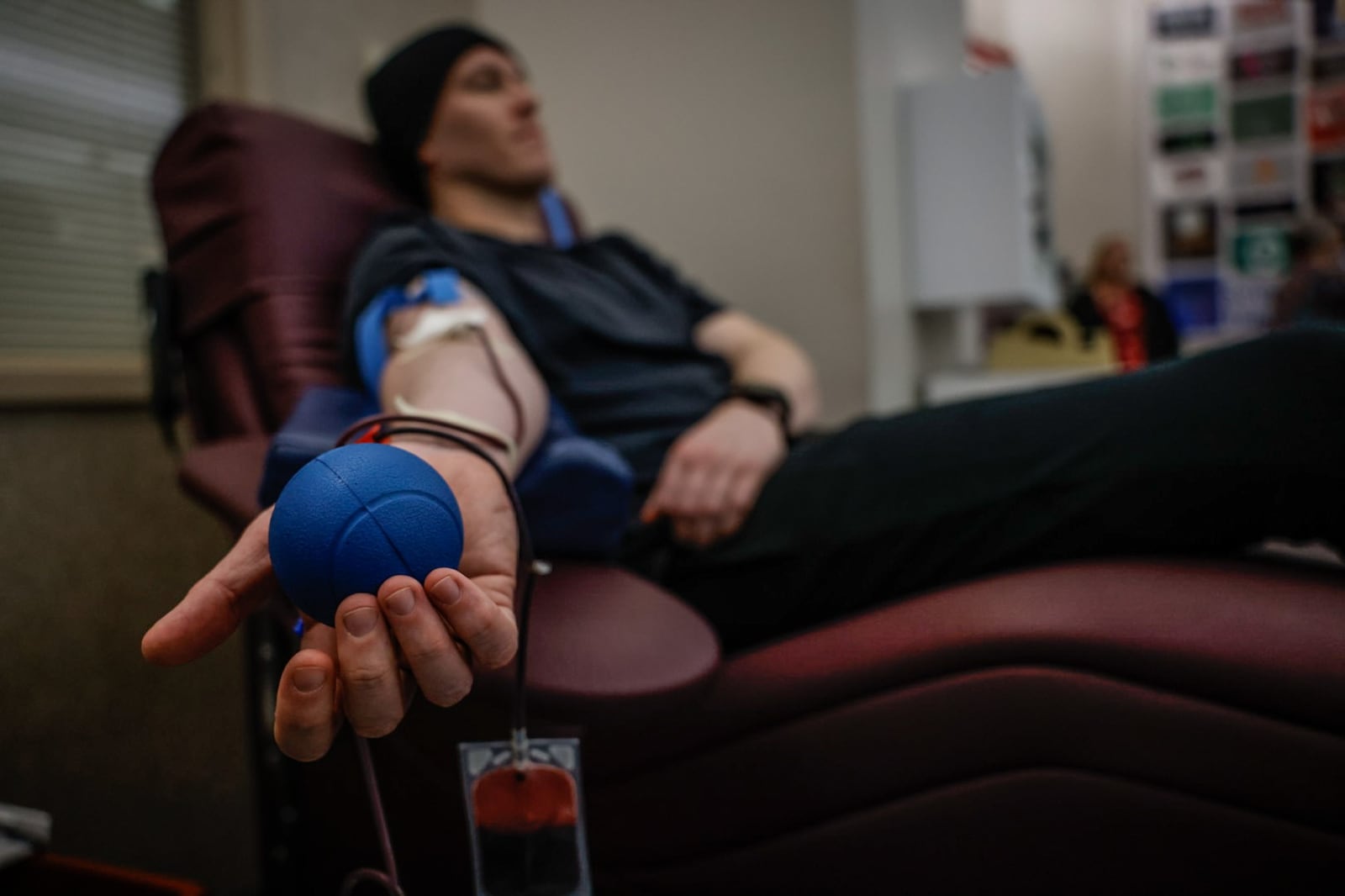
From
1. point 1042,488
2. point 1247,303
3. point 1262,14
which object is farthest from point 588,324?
point 1262,14

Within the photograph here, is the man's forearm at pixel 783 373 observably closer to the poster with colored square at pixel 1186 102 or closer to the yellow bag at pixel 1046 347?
the yellow bag at pixel 1046 347

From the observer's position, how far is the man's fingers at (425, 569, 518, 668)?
32cm

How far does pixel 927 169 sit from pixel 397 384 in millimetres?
1698

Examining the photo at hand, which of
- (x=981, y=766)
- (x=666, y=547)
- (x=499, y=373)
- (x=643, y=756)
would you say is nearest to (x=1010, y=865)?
(x=981, y=766)

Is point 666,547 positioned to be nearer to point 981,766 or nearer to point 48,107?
point 981,766

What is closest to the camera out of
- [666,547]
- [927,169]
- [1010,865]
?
[1010,865]

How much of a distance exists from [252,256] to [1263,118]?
400cm

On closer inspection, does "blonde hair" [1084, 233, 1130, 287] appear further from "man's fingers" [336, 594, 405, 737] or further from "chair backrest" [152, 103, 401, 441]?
"man's fingers" [336, 594, 405, 737]

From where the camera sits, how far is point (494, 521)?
438 millimetres

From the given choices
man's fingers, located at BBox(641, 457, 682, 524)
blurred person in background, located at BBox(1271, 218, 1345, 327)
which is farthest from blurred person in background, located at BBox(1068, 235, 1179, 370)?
man's fingers, located at BBox(641, 457, 682, 524)

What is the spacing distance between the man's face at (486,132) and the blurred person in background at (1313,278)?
2237 millimetres

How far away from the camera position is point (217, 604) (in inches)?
14.5

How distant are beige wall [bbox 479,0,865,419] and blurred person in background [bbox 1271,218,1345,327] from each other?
149 centimetres

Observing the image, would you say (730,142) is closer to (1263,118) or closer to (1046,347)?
(1046,347)
